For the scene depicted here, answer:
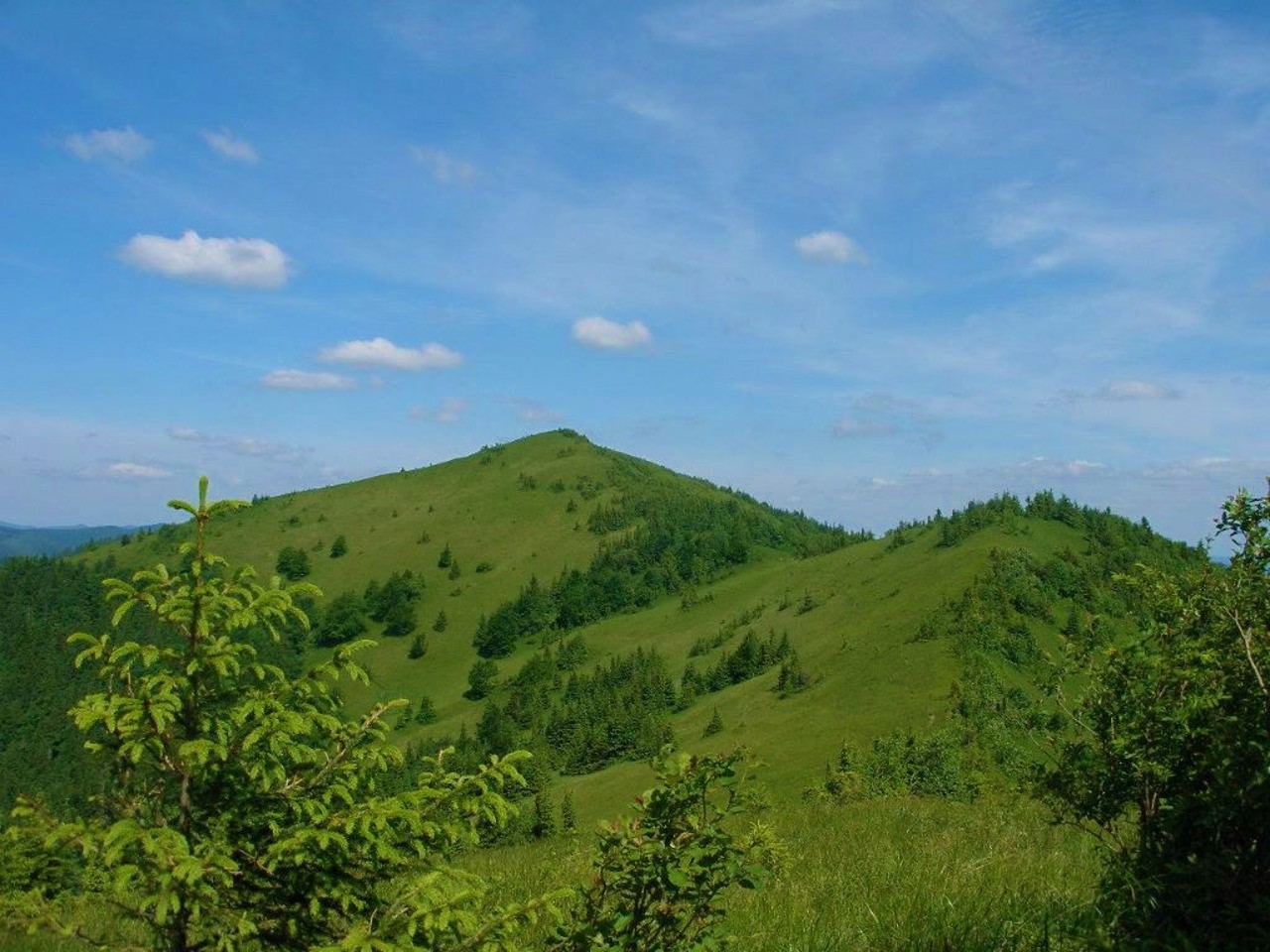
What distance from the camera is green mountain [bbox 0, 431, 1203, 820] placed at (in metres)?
61.9

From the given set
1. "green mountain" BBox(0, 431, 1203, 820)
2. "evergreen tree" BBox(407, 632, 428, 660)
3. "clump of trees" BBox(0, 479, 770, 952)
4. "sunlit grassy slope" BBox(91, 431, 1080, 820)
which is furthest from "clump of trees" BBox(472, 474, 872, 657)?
"clump of trees" BBox(0, 479, 770, 952)

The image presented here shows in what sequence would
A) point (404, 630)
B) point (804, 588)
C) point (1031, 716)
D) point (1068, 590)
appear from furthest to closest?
1. point (404, 630)
2. point (804, 588)
3. point (1068, 590)
4. point (1031, 716)

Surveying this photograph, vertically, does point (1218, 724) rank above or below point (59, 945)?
above

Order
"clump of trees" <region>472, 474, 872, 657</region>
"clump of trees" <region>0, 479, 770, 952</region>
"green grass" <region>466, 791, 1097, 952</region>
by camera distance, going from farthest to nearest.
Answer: "clump of trees" <region>472, 474, 872, 657</region> < "green grass" <region>466, 791, 1097, 952</region> < "clump of trees" <region>0, 479, 770, 952</region>

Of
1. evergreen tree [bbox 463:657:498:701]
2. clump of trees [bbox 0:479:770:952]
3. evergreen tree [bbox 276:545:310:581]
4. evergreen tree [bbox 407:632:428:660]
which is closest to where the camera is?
clump of trees [bbox 0:479:770:952]

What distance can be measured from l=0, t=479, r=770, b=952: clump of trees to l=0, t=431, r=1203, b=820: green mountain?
947 millimetres

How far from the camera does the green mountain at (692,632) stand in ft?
203

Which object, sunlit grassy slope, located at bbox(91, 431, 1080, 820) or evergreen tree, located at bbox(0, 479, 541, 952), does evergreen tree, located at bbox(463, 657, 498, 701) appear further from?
evergreen tree, located at bbox(0, 479, 541, 952)

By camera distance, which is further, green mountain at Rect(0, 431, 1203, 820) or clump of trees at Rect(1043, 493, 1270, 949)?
green mountain at Rect(0, 431, 1203, 820)

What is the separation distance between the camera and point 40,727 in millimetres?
137125

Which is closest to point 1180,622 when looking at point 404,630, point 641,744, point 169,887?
point 169,887

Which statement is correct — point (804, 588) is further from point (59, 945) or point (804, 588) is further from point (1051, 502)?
point (59, 945)

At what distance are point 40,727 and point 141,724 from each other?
168706mm

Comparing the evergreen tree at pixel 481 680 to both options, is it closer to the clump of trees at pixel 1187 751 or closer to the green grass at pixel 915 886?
the green grass at pixel 915 886
